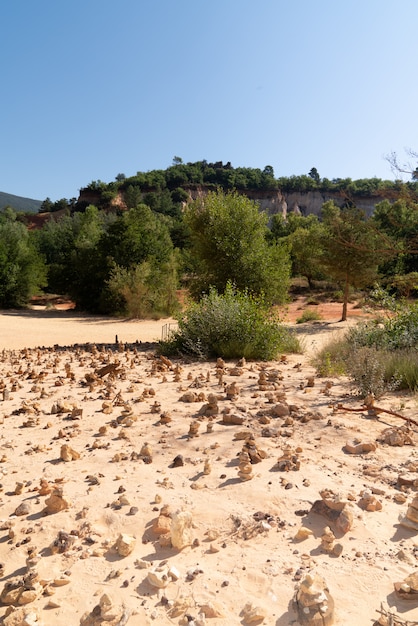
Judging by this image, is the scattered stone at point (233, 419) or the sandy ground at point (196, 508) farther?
the scattered stone at point (233, 419)

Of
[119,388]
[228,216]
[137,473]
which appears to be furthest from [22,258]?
[137,473]

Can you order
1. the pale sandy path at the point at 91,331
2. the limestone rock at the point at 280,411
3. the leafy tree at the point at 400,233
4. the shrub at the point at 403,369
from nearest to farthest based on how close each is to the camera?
the limestone rock at the point at 280,411 < the shrub at the point at 403,369 < the leafy tree at the point at 400,233 < the pale sandy path at the point at 91,331

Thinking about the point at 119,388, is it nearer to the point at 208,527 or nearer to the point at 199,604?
the point at 208,527

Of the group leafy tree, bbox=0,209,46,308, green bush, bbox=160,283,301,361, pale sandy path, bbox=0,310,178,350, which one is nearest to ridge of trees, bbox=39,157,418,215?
leafy tree, bbox=0,209,46,308

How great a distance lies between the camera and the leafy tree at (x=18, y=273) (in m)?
28.8

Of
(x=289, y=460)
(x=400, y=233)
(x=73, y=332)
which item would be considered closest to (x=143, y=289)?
(x=73, y=332)

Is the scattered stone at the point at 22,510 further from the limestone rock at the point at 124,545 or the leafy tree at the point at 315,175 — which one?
the leafy tree at the point at 315,175

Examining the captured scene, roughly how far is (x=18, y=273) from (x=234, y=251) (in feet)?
68.1

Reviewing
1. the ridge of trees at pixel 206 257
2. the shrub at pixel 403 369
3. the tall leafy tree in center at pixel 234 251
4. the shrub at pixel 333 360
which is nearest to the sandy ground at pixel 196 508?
the shrub at pixel 403 369

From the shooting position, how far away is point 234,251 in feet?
42.8

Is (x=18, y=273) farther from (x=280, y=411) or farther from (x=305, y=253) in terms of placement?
(x=280, y=411)

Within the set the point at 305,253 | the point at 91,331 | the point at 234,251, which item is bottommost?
the point at 91,331

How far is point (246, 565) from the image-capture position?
2.05 meters

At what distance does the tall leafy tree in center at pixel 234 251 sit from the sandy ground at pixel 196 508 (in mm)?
8359
